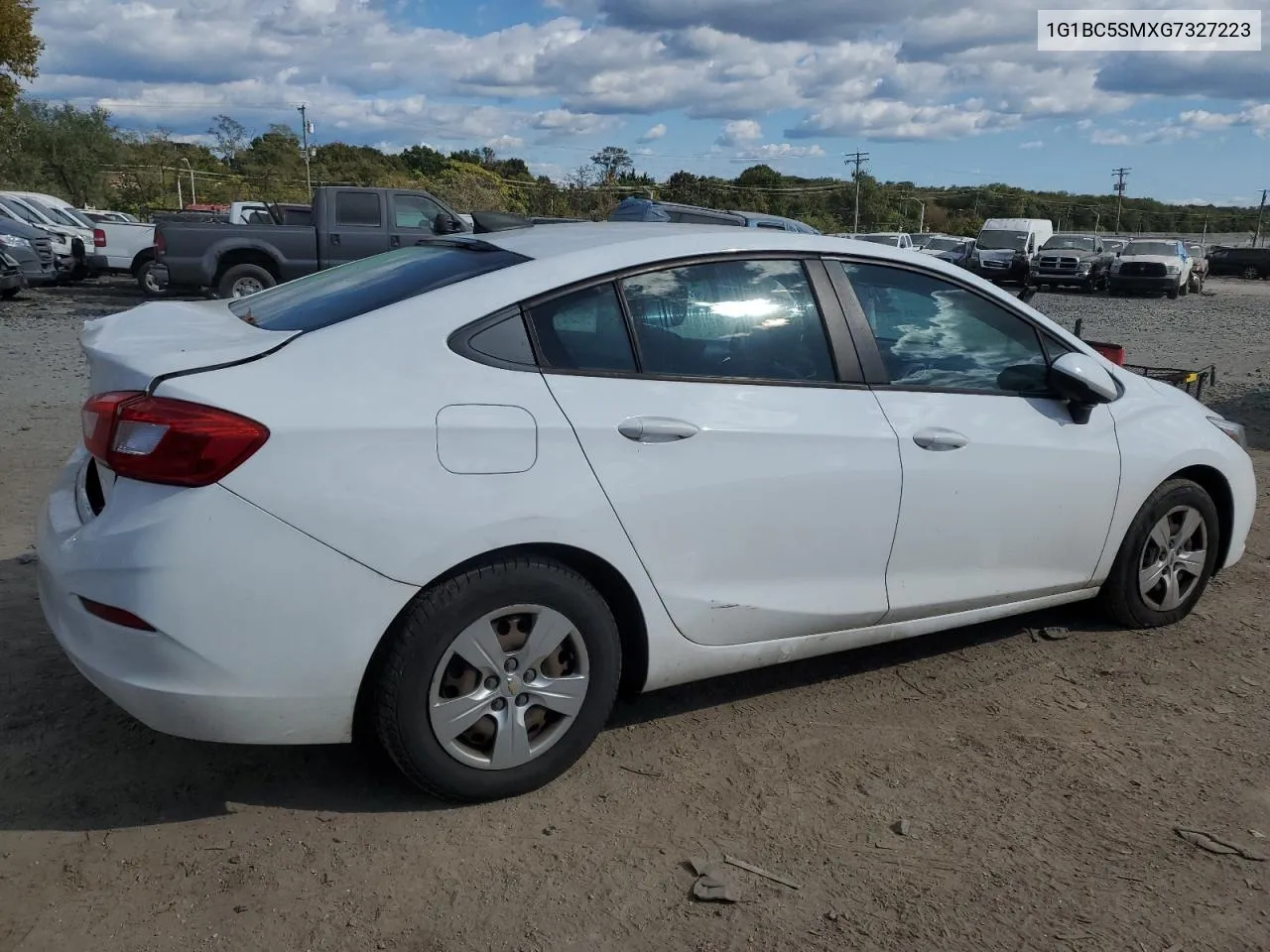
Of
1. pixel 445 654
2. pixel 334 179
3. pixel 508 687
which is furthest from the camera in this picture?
pixel 334 179

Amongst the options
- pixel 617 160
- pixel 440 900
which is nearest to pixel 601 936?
pixel 440 900

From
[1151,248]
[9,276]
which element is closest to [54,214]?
[9,276]

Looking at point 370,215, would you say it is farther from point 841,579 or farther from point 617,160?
point 617,160

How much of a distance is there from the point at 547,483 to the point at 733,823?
1114mm

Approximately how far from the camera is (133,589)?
2.68 metres

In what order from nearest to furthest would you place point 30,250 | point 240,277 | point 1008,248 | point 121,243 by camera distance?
point 240,277 → point 30,250 → point 121,243 → point 1008,248

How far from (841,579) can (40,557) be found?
8.06ft

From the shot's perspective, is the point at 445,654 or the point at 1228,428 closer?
the point at 445,654

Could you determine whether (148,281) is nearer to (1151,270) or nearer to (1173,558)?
(1173,558)

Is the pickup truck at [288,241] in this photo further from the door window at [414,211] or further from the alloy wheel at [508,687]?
the alloy wheel at [508,687]

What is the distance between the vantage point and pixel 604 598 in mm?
3229

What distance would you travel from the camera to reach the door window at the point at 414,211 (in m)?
16.3

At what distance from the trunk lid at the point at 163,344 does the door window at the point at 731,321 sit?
41.5 inches

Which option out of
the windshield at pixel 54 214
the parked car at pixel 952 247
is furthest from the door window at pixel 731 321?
the parked car at pixel 952 247
